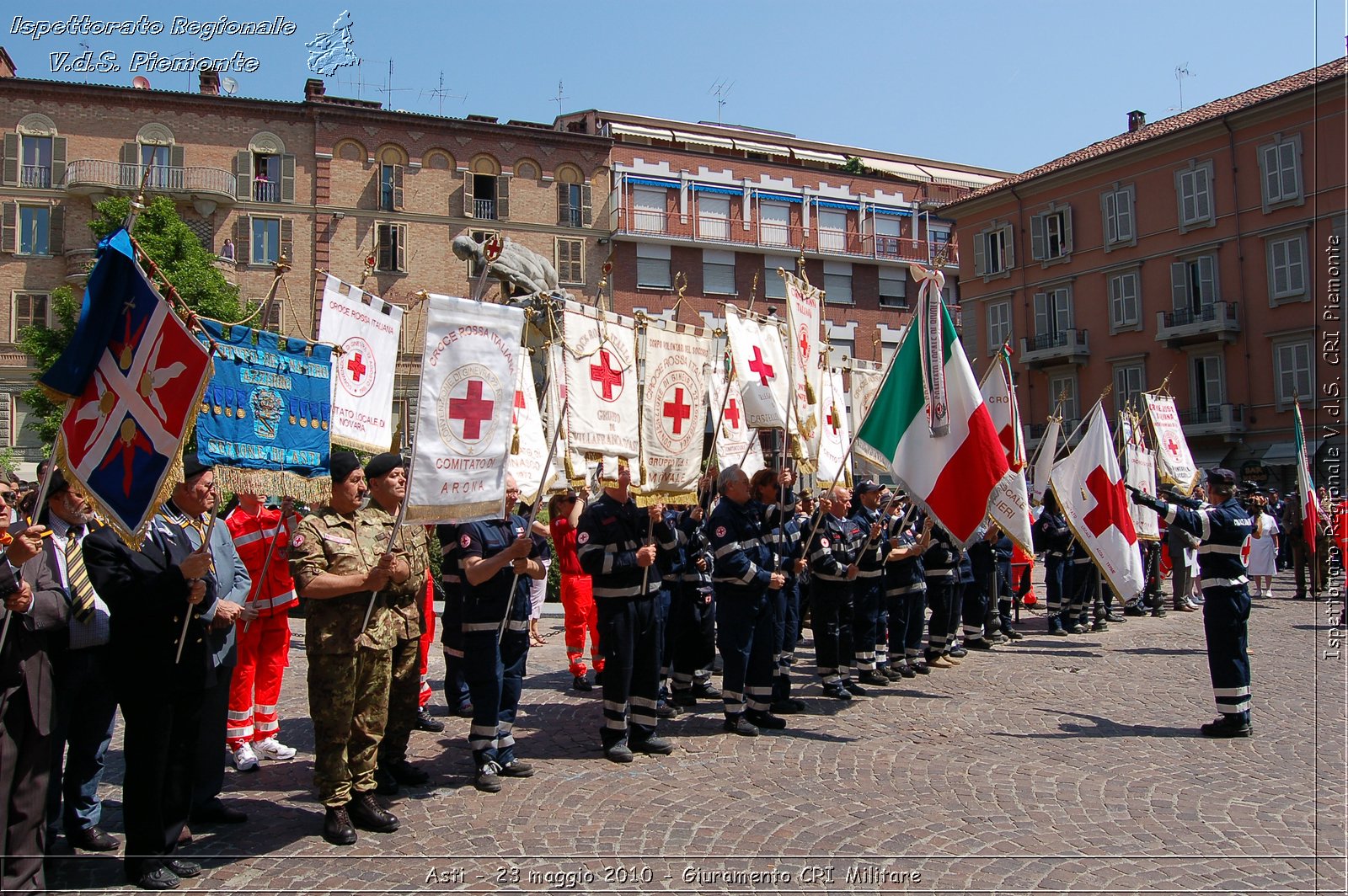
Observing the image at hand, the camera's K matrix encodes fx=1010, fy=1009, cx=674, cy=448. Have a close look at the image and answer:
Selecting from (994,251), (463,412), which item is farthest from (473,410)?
(994,251)

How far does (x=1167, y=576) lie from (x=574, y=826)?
66.0 ft

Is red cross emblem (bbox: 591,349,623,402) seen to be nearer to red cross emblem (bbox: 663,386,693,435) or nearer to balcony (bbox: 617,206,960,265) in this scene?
red cross emblem (bbox: 663,386,693,435)

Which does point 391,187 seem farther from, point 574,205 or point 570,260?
point 570,260

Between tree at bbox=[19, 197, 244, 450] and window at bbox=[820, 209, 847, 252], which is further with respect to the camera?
window at bbox=[820, 209, 847, 252]

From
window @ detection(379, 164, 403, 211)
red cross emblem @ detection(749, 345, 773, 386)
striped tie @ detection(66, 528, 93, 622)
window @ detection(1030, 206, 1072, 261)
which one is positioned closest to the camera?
striped tie @ detection(66, 528, 93, 622)

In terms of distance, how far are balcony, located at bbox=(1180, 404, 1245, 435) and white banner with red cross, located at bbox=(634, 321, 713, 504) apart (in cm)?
3263

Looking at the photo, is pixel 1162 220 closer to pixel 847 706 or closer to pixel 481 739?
pixel 847 706

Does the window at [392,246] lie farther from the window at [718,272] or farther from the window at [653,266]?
the window at [718,272]

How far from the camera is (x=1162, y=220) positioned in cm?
3981

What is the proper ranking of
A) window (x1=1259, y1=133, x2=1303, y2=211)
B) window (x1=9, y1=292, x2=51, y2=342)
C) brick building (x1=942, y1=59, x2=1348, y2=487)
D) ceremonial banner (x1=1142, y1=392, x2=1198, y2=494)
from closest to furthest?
ceremonial banner (x1=1142, y1=392, x2=1198, y2=494) < window (x1=1259, y1=133, x2=1303, y2=211) < brick building (x1=942, y1=59, x2=1348, y2=487) < window (x1=9, y1=292, x2=51, y2=342)

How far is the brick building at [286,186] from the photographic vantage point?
38.2 m

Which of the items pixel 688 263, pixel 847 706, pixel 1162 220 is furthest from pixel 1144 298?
pixel 847 706

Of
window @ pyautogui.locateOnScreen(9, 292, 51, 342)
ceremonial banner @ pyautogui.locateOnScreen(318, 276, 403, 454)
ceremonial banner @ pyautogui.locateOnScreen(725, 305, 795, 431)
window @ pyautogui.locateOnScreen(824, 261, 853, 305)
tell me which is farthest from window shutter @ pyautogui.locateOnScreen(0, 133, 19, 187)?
ceremonial banner @ pyautogui.locateOnScreen(725, 305, 795, 431)

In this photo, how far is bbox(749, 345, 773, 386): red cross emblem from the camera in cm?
997
